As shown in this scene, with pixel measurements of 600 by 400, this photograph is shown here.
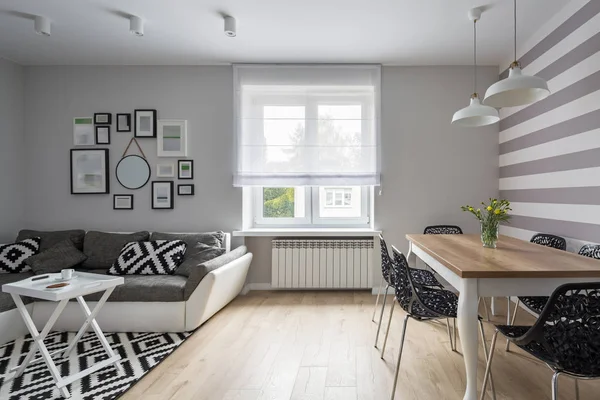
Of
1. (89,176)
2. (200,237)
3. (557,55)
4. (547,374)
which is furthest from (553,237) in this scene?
(89,176)

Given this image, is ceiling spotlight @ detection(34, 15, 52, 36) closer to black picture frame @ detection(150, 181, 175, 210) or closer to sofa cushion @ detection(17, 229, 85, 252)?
black picture frame @ detection(150, 181, 175, 210)

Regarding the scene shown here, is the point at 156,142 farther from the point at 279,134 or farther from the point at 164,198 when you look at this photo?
the point at 279,134

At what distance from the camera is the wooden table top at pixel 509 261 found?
1570mm

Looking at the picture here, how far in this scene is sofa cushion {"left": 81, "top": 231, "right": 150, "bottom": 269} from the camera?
11.2ft

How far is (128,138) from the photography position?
394 cm

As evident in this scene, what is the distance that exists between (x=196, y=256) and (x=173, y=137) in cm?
151

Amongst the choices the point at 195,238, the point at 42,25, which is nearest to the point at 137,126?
the point at 42,25

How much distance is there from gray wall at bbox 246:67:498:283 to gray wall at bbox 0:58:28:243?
4164mm

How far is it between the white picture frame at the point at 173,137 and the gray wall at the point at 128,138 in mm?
68

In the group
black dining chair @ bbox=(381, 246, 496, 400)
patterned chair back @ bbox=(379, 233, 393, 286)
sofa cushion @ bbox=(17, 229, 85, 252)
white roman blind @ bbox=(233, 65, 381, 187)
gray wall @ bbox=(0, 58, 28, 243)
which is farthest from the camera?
white roman blind @ bbox=(233, 65, 381, 187)

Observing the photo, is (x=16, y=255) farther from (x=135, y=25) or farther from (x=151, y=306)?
(x=135, y=25)

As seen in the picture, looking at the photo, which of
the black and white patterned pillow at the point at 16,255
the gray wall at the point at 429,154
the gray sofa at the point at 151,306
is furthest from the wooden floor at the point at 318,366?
the black and white patterned pillow at the point at 16,255

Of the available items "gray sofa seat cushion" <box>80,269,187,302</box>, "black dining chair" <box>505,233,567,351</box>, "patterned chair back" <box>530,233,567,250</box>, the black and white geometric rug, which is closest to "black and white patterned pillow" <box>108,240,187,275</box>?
"gray sofa seat cushion" <box>80,269,187,302</box>

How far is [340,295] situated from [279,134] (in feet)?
6.48
